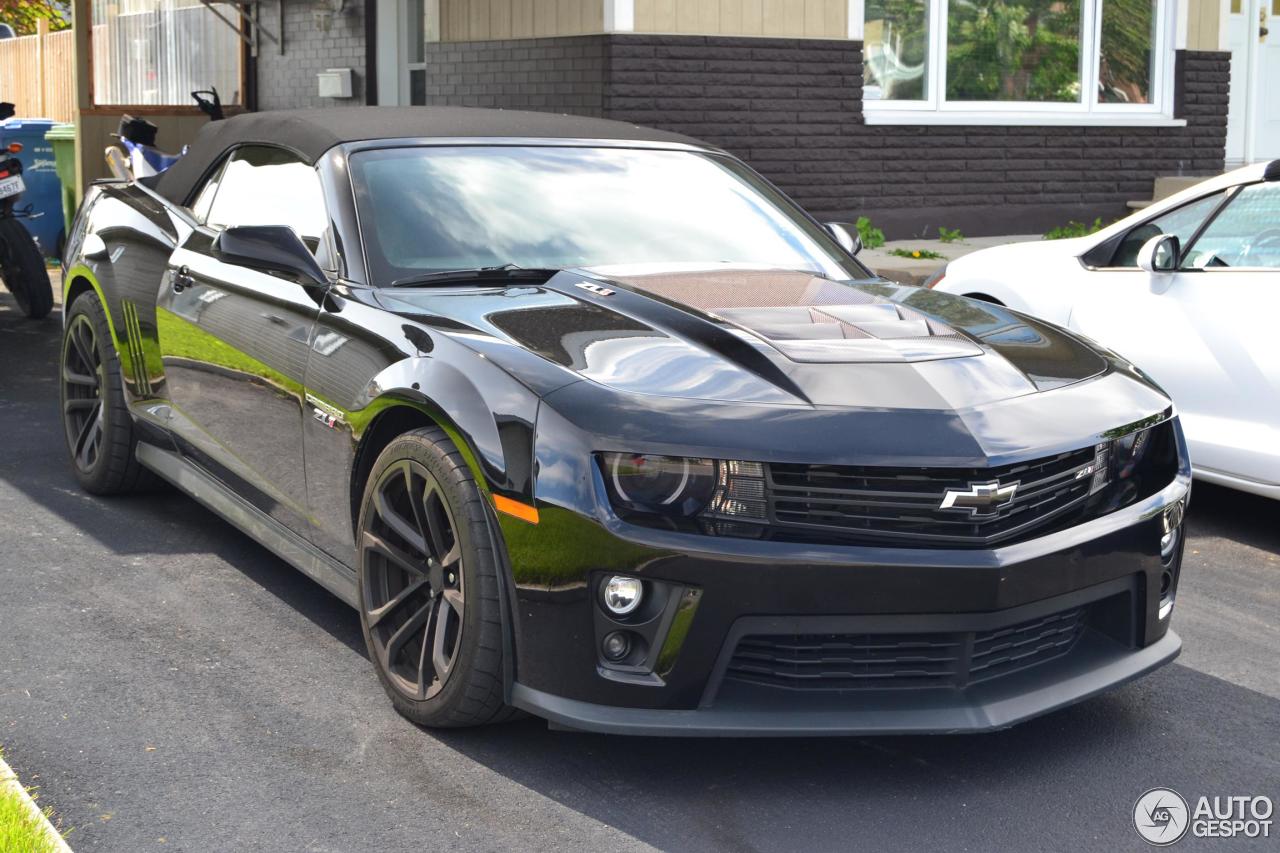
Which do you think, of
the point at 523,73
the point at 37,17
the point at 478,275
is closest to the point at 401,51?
the point at 523,73

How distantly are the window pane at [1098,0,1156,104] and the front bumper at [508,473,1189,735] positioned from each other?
11.3 meters

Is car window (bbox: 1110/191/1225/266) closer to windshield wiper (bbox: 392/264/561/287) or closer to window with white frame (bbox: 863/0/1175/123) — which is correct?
windshield wiper (bbox: 392/264/561/287)

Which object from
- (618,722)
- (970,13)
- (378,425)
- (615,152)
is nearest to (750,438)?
(618,722)

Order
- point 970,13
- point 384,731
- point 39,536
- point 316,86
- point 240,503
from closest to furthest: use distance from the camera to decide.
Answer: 1. point 384,731
2. point 240,503
3. point 39,536
4. point 970,13
5. point 316,86

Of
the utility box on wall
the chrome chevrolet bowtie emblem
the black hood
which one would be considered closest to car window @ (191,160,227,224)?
the black hood

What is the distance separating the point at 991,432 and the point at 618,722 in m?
1.02

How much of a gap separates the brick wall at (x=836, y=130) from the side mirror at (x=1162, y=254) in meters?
5.83

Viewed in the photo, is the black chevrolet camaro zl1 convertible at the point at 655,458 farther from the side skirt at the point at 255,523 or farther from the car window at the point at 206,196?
the car window at the point at 206,196

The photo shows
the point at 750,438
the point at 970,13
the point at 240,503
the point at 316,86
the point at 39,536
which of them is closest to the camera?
the point at 750,438

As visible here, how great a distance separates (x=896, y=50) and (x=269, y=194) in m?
8.68

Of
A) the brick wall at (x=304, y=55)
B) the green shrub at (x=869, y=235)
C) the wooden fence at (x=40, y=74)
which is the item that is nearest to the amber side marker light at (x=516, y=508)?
the green shrub at (x=869, y=235)

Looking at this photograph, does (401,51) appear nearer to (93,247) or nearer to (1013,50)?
(1013,50)

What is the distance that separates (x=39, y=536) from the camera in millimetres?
5641

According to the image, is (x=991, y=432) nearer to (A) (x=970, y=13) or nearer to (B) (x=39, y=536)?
(B) (x=39, y=536)
